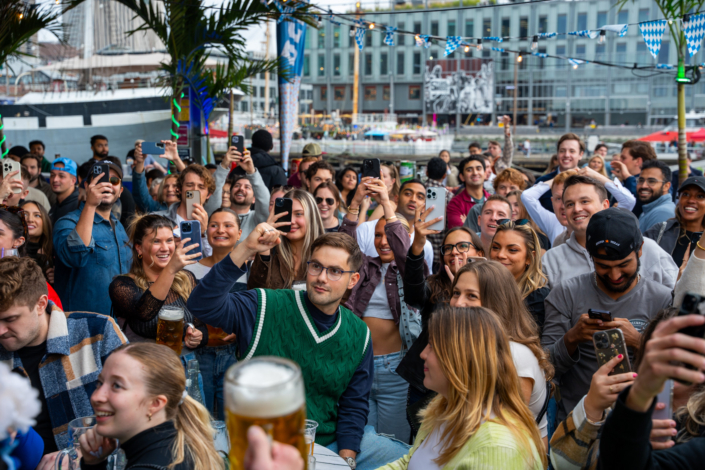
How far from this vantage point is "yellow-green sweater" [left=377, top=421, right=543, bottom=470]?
1.70 meters

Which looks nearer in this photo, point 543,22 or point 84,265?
point 84,265

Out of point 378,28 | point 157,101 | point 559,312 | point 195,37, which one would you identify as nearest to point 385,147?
point 157,101

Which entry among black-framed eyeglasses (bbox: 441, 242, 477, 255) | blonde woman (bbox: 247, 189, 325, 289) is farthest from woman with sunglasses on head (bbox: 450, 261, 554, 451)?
blonde woman (bbox: 247, 189, 325, 289)

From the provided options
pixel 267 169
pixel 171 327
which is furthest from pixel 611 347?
pixel 267 169

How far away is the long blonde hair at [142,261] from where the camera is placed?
10.8 feet

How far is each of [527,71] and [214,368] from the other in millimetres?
60117

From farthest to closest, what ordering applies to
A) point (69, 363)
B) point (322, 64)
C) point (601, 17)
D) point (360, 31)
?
point (322, 64) < point (601, 17) < point (360, 31) < point (69, 363)

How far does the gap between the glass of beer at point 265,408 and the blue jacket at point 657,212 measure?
457cm

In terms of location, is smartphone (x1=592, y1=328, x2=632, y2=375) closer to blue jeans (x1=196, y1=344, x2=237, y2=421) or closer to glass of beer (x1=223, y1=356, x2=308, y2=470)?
glass of beer (x1=223, y1=356, x2=308, y2=470)

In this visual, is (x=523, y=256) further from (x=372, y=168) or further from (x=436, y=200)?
(x=372, y=168)

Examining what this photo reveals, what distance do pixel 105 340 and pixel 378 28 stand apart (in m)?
8.81

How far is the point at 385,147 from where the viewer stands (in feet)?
117

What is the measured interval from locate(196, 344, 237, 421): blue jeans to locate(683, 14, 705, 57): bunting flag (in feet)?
20.6

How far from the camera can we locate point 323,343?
Result: 268cm
